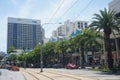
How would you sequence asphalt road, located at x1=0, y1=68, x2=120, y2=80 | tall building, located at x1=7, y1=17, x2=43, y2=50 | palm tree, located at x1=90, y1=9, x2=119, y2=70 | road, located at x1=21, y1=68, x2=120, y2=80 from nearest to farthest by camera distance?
road, located at x1=21, y1=68, x2=120, y2=80, asphalt road, located at x1=0, y1=68, x2=120, y2=80, palm tree, located at x1=90, y1=9, x2=119, y2=70, tall building, located at x1=7, y1=17, x2=43, y2=50

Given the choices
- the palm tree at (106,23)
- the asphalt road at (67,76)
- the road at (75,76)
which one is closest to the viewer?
the road at (75,76)

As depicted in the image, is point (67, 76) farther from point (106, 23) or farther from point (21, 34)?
point (21, 34)

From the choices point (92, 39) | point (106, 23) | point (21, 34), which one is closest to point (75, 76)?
point (106, 23)

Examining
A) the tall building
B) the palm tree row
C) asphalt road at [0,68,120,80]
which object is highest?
the tall building

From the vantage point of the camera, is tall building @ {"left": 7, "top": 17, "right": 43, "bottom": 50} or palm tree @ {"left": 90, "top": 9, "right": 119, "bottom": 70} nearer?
palm tree @ {"left": 90, "top": 9, "right": 119, "bottom": 70}

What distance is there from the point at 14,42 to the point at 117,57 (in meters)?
140

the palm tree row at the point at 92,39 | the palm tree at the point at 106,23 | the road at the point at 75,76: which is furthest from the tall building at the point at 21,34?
the road at the point at 75,76

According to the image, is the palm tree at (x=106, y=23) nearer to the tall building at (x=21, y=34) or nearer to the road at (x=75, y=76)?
the road at (x=75, y=76)

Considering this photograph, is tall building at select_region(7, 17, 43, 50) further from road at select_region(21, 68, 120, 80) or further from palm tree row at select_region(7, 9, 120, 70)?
road at select_region(21, 68, 120, 80)

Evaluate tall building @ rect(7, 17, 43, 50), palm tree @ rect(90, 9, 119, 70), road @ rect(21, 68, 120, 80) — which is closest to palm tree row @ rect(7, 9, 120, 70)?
palm tree @ rect(90, 9, 119, 70)

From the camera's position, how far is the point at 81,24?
593ft

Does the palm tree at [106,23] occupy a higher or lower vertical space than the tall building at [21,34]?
lower

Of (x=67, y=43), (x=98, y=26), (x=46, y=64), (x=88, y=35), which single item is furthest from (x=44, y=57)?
(x=98, y=26)

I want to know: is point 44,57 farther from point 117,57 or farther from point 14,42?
point 14,42
